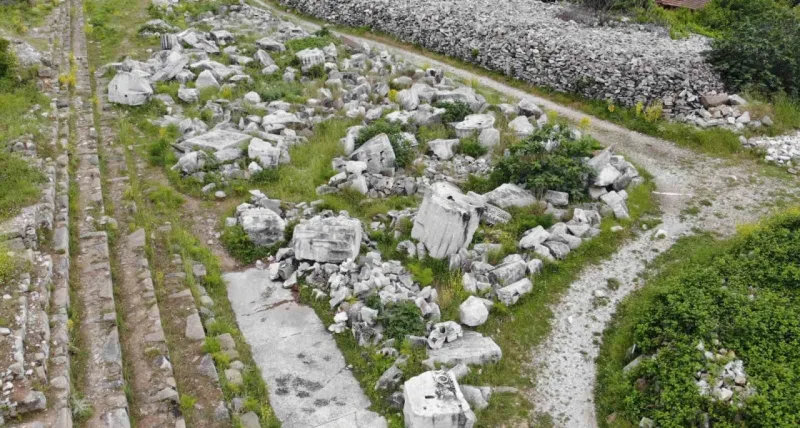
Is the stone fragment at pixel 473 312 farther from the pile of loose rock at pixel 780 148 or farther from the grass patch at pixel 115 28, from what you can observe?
the grass patch at pixel 115 28

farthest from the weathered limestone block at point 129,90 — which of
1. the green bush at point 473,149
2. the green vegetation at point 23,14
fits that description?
the green bush at point 473,149

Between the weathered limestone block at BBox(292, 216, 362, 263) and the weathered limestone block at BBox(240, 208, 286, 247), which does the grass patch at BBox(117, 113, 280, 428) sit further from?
the weathered limestone block at BBox(292, 216, 362, 263)

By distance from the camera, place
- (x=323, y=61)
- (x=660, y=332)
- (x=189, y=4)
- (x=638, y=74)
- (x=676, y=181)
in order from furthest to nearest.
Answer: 1. (x=189, y=4)
2. (x=323, y=61)
3. (x=638, y=74)
4. (x=676, y=181)
5. (x=660, y=332)

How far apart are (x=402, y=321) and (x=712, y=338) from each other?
4.39 meters

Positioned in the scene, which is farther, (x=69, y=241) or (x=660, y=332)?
(x=69, y=241)

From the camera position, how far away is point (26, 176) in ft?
37.7

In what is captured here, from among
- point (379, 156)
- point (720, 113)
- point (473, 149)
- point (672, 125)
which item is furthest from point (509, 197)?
point (720, 113)

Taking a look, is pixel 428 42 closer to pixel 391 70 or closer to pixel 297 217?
pixel 391 70

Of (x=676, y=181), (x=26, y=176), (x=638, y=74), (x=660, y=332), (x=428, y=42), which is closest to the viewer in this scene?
(x=660, y=332)

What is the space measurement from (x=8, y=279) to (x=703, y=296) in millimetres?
10421

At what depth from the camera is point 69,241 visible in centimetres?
1044

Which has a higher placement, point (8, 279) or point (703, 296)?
point (703, 296)

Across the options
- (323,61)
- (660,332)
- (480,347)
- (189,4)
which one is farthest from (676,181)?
(189,4)

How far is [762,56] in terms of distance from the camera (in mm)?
17812
